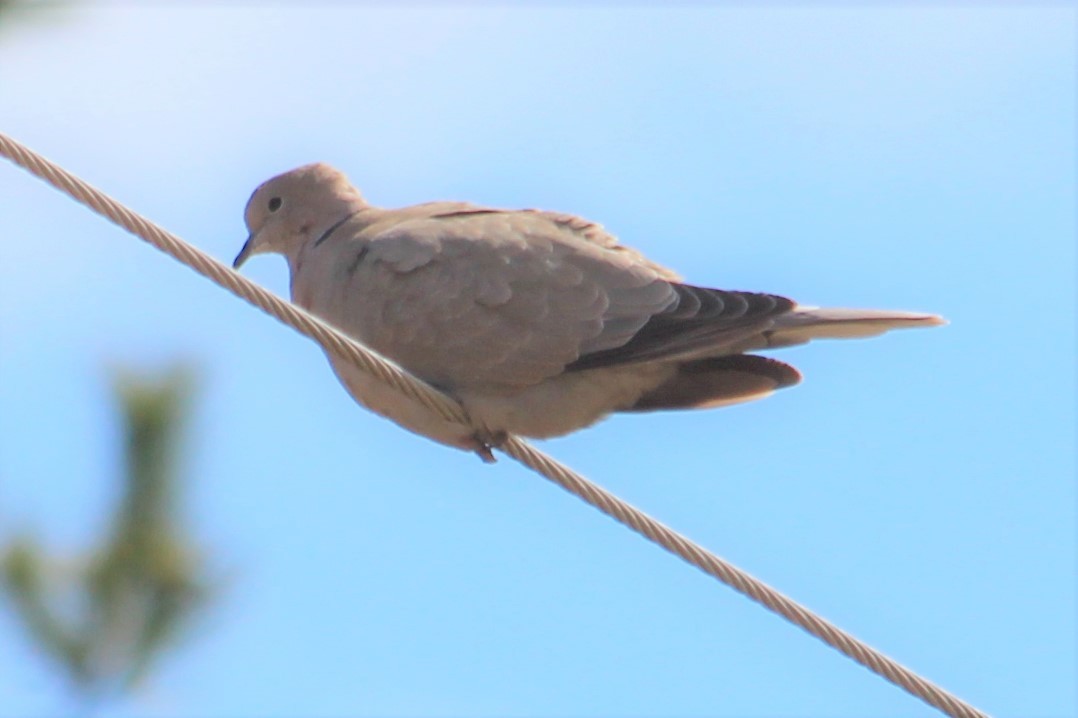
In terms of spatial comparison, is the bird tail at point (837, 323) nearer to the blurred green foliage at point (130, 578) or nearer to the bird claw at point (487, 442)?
the bird claw at point (487, 442)

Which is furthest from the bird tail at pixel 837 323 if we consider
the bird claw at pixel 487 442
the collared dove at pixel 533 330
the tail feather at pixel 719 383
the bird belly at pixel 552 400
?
the bird claw at pixel 487 442

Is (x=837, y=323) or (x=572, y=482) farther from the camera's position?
(x=837, y=323)

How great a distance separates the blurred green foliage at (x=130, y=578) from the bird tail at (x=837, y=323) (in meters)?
1.86

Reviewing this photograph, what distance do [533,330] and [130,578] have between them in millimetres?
1894

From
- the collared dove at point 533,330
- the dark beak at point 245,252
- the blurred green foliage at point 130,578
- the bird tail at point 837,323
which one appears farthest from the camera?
the dark beak at point 245,252

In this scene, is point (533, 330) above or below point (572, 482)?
above

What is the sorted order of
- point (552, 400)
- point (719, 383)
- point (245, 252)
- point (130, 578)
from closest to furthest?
point (130, 578) < point (552, 400) < point (719, 383) < point (245, 252)

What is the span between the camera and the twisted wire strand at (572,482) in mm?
4555

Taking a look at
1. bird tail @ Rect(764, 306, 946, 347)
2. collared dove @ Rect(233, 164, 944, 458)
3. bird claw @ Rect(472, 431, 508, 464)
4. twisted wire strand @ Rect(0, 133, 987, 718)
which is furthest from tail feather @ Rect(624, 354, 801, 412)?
twisted wire strand @ Rect(0, 133, 987, 718)

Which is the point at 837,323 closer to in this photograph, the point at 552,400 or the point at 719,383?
the point at 719,383

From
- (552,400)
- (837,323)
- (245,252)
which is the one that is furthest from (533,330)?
(245,252)

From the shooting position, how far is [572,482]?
4.94m

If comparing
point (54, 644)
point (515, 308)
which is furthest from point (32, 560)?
point (515, 308)

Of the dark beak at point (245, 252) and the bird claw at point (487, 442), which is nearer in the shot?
the bird claw at point (487, 442)
